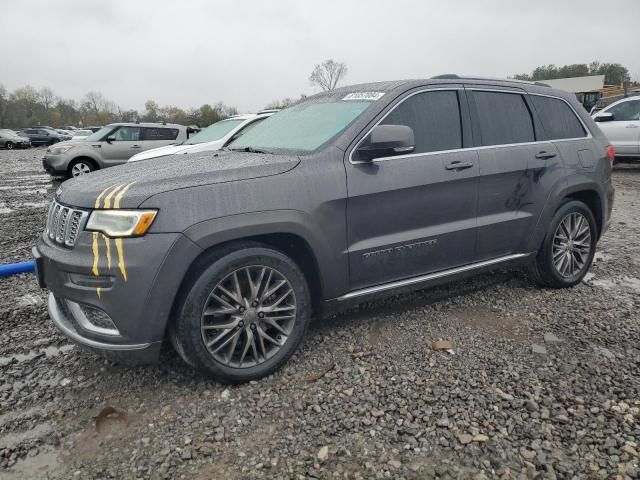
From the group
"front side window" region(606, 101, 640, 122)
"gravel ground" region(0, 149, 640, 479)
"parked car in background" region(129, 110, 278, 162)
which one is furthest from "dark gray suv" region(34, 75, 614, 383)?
"front side window" region(606, 101, 640, 122)

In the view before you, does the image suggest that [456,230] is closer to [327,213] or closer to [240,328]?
[327,213]

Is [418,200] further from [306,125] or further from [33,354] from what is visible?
[33,354]

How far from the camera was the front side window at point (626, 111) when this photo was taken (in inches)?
449

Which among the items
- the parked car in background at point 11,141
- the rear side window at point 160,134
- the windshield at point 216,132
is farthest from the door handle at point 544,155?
the parked car in background at point 11,141

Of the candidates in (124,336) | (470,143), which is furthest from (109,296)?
(470,143)

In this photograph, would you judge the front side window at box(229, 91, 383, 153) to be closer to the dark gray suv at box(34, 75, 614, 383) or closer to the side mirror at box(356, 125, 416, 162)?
the dark gray suv at box(34, 75, 614, 383)

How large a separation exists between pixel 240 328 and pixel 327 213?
2.81 feet

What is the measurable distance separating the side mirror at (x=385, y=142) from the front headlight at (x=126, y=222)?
136 centimetres

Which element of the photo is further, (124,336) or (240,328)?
(240,328)

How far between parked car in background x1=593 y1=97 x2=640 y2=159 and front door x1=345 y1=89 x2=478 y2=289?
9.47 meters

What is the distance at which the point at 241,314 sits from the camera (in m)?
2.84

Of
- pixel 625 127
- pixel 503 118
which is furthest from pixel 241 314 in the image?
pixel 625 127

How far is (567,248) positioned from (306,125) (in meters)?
2.53

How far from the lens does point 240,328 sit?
112 inches
